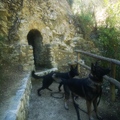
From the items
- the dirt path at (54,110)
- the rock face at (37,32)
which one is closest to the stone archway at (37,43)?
the rock face at (37,32)

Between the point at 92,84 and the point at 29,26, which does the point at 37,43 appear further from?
the point at 92,84

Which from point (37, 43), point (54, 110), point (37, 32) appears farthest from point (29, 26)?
point (54, 110)

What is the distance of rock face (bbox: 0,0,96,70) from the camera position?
719 centimetres

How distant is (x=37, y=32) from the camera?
830 cm

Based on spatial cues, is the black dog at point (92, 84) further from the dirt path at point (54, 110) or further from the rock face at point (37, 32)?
the rock face at point (37, 32)

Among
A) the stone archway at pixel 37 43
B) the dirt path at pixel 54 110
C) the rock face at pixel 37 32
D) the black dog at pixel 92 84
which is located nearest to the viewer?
the black dog at pixel 92 84

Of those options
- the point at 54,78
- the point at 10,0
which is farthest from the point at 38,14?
the point at 54,78

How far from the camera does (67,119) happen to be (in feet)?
12.7

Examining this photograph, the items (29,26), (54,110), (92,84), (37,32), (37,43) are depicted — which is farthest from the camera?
(37,43)

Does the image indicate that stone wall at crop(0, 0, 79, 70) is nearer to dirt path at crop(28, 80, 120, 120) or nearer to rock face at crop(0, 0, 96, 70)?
rock face at crop(0, 0, 96, 70)

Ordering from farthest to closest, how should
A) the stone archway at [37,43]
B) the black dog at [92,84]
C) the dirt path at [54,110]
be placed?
1. the stone archway at [37,43]
2. the dirt path at [54,110]
3. the black dog at [92,84]

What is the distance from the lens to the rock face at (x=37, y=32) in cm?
719

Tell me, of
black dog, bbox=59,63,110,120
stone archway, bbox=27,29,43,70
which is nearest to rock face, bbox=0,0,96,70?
stone archway, bbox=27,29,43,70

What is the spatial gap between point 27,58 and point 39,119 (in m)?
3.60
